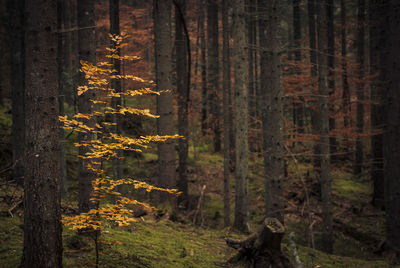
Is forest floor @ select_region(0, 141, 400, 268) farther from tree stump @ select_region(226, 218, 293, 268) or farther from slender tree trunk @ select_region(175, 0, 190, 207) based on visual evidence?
slender tree trunk @ select_region(175, 0, 190, 207)

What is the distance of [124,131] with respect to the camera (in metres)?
16.8

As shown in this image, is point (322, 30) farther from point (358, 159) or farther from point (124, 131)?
point (124, 131)

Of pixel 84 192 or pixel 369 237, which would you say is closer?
pixel 84 192

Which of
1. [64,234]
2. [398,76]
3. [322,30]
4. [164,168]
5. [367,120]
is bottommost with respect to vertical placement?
[64,234]

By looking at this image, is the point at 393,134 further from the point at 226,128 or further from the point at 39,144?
the point at 39,144

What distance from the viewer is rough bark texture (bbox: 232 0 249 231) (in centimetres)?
845

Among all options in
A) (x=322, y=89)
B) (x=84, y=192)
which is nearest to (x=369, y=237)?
(x=322, y=89)

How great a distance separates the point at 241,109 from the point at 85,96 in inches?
193

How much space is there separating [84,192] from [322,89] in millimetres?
7671

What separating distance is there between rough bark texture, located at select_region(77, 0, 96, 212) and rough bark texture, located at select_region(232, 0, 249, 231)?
454cm

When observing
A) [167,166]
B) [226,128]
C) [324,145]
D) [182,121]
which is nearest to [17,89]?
[167,166]

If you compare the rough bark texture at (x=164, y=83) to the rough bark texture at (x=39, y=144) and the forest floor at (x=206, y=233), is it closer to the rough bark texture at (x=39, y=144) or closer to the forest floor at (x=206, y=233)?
the forest floor at (x=206, y=233)

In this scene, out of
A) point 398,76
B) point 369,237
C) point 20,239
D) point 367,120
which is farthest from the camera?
point 367,120

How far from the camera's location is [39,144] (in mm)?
3266
